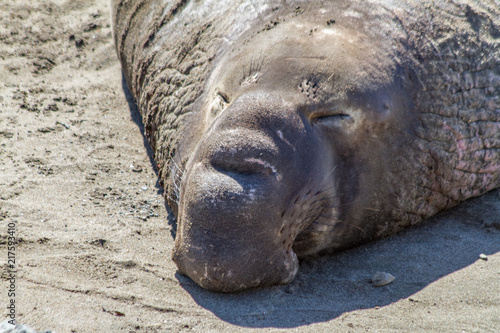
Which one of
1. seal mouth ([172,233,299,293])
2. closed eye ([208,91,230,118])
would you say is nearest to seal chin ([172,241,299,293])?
seal mouth ([172,233,299,293])

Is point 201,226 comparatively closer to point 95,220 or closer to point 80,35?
point 95,220

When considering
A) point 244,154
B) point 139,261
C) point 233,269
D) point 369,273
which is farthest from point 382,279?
point 139,261

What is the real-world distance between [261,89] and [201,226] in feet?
2.52

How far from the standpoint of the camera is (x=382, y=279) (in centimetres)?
299

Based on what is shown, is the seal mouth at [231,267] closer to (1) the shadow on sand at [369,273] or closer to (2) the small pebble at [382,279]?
(1) the shadow on sand at [369,273]

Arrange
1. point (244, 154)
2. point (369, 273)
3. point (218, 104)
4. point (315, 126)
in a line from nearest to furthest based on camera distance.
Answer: point (244, 154)
point (315, 126)
point (369, 273)
point (218, 104)

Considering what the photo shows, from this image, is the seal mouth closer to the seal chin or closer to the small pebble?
the seal chin

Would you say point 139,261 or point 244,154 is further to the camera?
point 139,261

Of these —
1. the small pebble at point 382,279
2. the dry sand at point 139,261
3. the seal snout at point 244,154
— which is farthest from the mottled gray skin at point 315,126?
the small pebble at point 382,279

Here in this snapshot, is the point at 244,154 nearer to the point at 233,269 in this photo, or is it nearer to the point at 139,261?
the point at 233,269

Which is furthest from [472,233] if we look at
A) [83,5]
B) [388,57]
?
[83,5]

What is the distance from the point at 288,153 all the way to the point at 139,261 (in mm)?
989

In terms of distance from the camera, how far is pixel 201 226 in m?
2.72

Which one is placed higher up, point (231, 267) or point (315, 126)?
point (315, 126)
